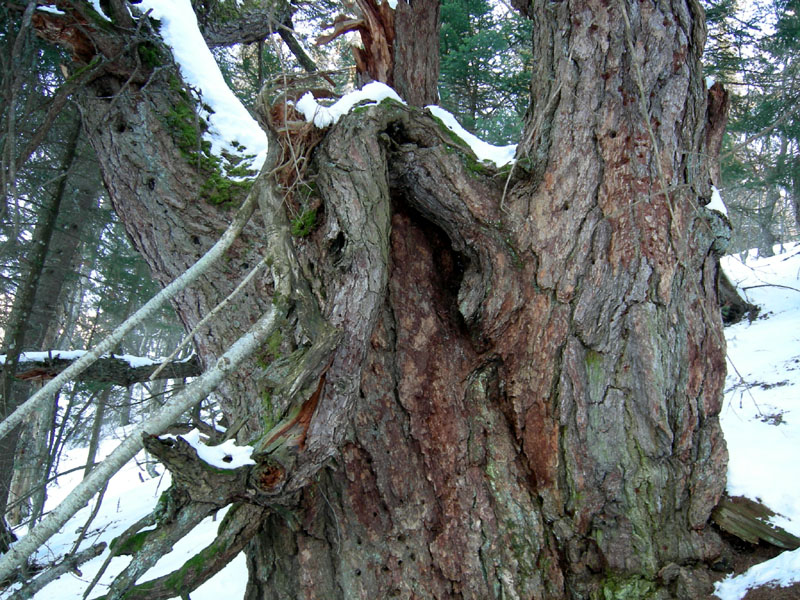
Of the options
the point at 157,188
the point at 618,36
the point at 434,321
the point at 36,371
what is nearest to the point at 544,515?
the point at 434,321

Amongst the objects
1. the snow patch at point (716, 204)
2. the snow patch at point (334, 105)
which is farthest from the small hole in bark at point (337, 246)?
the snow patch at point (716, 204)

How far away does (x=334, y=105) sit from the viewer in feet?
6.94

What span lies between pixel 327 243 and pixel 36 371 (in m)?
3.00

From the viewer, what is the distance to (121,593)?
4.88 ft

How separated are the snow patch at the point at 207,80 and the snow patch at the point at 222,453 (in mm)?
1610

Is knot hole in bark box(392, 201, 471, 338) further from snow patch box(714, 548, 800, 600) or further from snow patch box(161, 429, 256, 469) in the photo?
snow patch box(714, 548, 800, 600)

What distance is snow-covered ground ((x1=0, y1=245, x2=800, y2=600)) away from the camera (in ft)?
6.61

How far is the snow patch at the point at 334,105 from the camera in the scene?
2.07 meters

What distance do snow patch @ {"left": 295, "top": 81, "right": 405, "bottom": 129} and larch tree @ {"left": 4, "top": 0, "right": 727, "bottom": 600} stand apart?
5 cm

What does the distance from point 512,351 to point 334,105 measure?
1.30 meters

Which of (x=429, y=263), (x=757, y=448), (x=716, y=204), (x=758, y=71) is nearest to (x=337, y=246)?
(x=429, y=263)

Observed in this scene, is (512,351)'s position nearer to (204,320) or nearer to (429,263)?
(429,263)

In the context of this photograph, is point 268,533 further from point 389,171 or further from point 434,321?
point 389,171

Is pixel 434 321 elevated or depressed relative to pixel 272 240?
depressed
